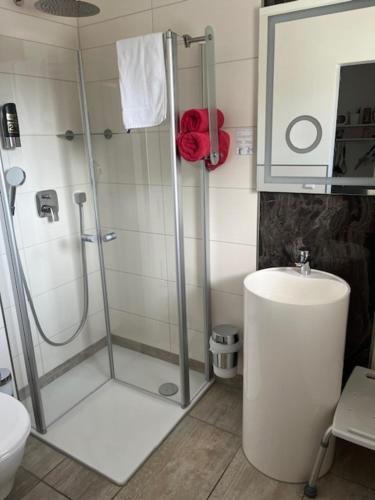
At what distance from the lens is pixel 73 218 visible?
2.04 m

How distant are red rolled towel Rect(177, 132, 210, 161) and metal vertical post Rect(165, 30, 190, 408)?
43 millimetres

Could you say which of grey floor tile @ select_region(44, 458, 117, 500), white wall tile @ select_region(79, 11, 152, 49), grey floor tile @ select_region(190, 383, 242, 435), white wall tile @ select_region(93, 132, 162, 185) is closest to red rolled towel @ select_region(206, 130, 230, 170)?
white wall tile @ select_region(93, 132, 162, 185)

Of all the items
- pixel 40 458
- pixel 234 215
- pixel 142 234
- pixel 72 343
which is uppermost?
pixel 234 215

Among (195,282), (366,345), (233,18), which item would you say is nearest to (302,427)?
(366,345)

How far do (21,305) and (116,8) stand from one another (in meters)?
1.54

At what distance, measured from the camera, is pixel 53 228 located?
196 cm

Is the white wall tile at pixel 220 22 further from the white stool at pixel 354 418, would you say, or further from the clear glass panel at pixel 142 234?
the white stool at pixel 354 418

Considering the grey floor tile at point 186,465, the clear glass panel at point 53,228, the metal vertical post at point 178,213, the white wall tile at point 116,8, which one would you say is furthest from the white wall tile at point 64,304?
the white wall tile at point 116,8

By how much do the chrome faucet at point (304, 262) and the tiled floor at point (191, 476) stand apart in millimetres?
857

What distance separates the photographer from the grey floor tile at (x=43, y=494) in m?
1.56

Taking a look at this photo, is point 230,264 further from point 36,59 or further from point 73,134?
point 36,59

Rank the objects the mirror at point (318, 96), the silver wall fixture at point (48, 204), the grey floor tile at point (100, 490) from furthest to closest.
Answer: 1. the silver wall fixture at point (48, 204)
2. the grey floor tile at point (100, 490)
3. the mirror at point (318, 96)

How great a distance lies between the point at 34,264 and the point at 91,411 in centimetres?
86

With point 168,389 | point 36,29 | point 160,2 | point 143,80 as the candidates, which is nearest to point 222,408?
point 168,389
